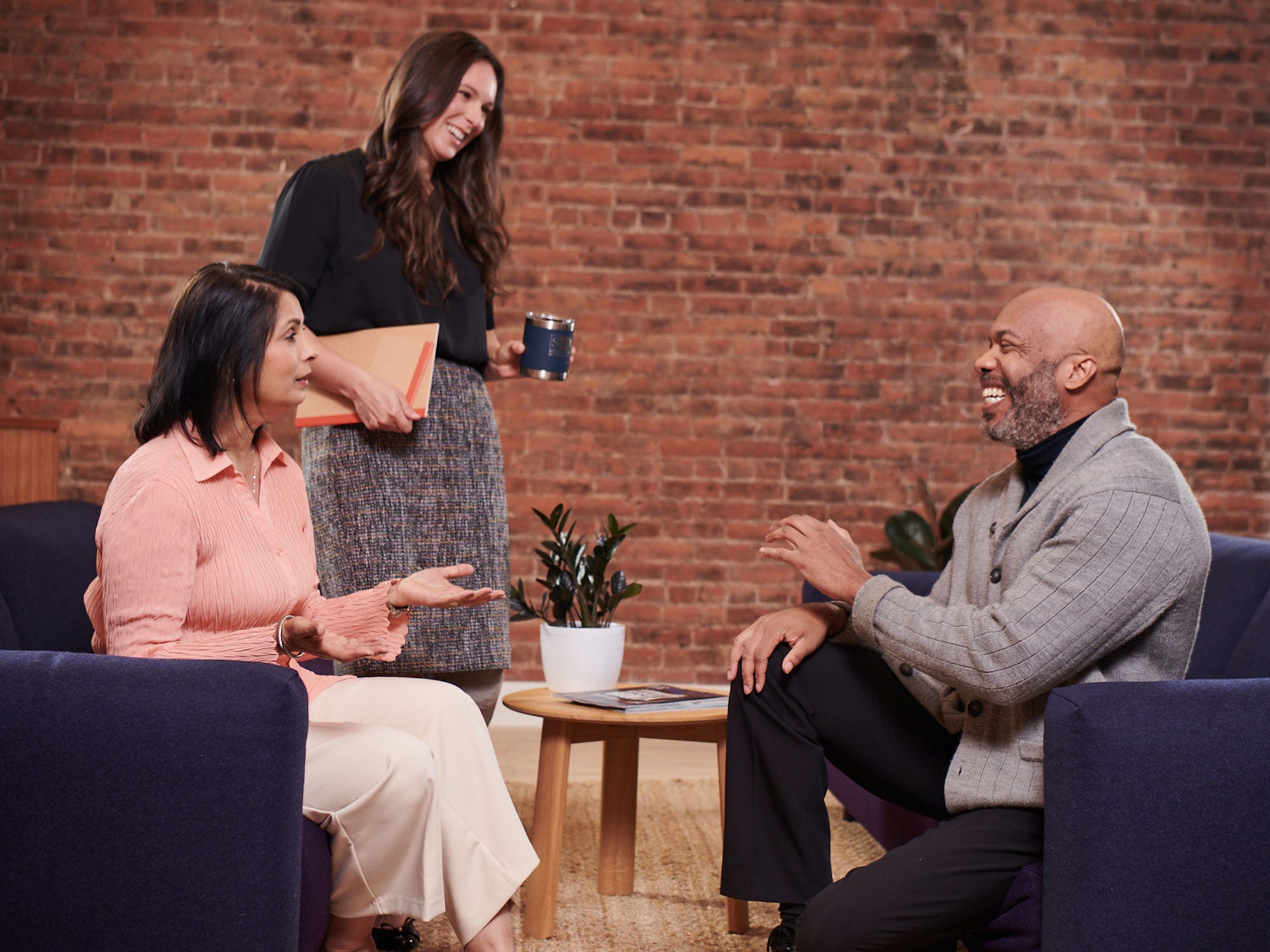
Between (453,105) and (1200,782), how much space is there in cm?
169

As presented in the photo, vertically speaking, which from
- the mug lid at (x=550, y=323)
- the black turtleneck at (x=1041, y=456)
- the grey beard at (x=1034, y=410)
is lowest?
the black turtleneck at (x=1041, y=456)

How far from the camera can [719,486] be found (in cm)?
424

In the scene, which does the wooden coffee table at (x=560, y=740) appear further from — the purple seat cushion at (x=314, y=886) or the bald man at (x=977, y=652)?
the purple seat cushion at (x=314, y=886)

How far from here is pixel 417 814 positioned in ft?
5.23

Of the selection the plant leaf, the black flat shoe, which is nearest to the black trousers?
the black flat shoe

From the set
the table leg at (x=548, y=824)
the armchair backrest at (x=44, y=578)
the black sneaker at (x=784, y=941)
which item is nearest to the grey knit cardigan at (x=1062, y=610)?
the black sneaker at (x=784, y=941)

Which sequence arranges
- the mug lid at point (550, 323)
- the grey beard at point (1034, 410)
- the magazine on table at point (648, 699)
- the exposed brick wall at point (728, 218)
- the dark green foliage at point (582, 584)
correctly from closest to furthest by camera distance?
1. the grey beard at point (1034, 410)
2. the magazine on table at point (648, 699)
3. the mug lid at point (550, 323)
4. the dark green foliage at point (582, 584)
5. the exposed brick wall at point (728, 218)

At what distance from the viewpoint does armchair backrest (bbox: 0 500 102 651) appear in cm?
198

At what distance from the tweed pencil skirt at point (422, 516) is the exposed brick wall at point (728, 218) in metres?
1.94

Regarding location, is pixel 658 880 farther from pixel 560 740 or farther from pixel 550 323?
pixel 550 323

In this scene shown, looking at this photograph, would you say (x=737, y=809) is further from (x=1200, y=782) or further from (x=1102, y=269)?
(x=1102, y=269)

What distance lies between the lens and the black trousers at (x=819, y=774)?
5.25 ft

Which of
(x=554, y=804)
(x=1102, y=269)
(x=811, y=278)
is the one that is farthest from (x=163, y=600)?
(x=1102, y=269)

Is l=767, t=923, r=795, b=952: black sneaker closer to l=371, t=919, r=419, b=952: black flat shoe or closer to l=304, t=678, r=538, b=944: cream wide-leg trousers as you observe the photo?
l=304, t=678, r=538, b=944: cream wide-leg trousers
